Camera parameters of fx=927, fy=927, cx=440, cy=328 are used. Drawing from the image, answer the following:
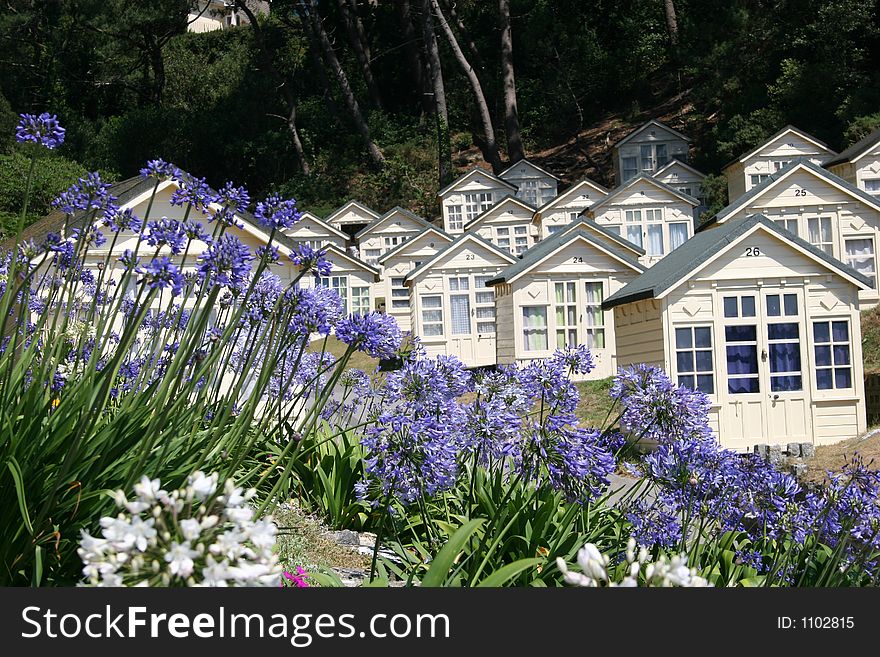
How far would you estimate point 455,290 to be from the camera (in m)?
26.4

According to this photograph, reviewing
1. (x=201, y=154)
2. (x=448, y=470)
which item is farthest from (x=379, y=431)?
(x=201, y=154)

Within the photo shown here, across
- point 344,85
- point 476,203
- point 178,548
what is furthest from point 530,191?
point 178,548

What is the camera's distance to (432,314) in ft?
86.7

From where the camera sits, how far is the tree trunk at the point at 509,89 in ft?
140

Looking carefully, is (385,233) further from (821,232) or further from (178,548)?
(178,548)

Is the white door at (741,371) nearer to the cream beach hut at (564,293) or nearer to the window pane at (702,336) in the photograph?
the window pane at (702,336)

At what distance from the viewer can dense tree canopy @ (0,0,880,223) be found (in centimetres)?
4319

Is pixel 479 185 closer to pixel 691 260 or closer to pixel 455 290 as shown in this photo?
pixel 455 290

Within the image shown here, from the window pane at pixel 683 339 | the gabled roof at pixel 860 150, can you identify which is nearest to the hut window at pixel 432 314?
the gabled roof at pixel 860 150

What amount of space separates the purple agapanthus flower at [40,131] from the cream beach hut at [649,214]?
2537cm

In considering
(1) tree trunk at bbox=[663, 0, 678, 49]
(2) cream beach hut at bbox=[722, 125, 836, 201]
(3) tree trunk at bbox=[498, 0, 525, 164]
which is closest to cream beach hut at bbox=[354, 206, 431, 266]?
(3) tree trunk at bbox=[498, 0, 525, 164]

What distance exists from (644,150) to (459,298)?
55.4 ft

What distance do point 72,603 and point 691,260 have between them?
508 inches

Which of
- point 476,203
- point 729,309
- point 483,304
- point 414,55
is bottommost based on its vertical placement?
point 729,309
